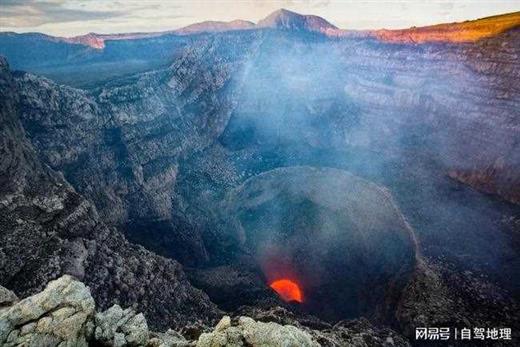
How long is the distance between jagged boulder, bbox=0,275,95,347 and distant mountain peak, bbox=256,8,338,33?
3906 inches

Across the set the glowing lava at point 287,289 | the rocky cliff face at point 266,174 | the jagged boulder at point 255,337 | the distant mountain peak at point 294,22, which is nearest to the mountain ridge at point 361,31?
the distant mountain peak at point 294,22

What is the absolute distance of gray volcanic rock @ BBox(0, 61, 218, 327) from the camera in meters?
28.6

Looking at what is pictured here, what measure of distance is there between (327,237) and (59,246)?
40.4 m

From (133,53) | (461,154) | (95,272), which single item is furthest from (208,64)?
(133,53)

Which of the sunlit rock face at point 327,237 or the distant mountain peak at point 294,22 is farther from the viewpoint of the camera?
the distant mountain peak at point 294,22

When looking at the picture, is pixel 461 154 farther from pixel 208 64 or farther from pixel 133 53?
pixel 133 53

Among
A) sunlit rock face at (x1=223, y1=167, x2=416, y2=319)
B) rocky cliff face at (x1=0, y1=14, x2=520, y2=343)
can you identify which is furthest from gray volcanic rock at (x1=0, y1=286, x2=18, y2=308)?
sunlit rock face at (x1=223, y1=167, x2=416, y2=319)

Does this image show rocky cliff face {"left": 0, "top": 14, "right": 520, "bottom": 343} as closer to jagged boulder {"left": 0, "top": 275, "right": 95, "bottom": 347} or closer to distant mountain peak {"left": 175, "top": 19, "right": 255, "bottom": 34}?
jagged boulder {"left": 0, "top": 275, "right": 95, "bottom": 347}

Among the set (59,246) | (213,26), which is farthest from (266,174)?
(213,26)

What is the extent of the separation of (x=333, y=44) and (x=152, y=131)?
5538 cm

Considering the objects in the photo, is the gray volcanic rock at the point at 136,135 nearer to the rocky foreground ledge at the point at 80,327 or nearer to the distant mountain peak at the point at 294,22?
the rocky foreground ledge at the point at 80,327

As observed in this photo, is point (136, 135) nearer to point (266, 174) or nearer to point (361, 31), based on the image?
point (266, 174)

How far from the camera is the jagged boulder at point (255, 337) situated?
67.1 ft

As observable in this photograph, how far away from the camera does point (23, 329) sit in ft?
59.0
